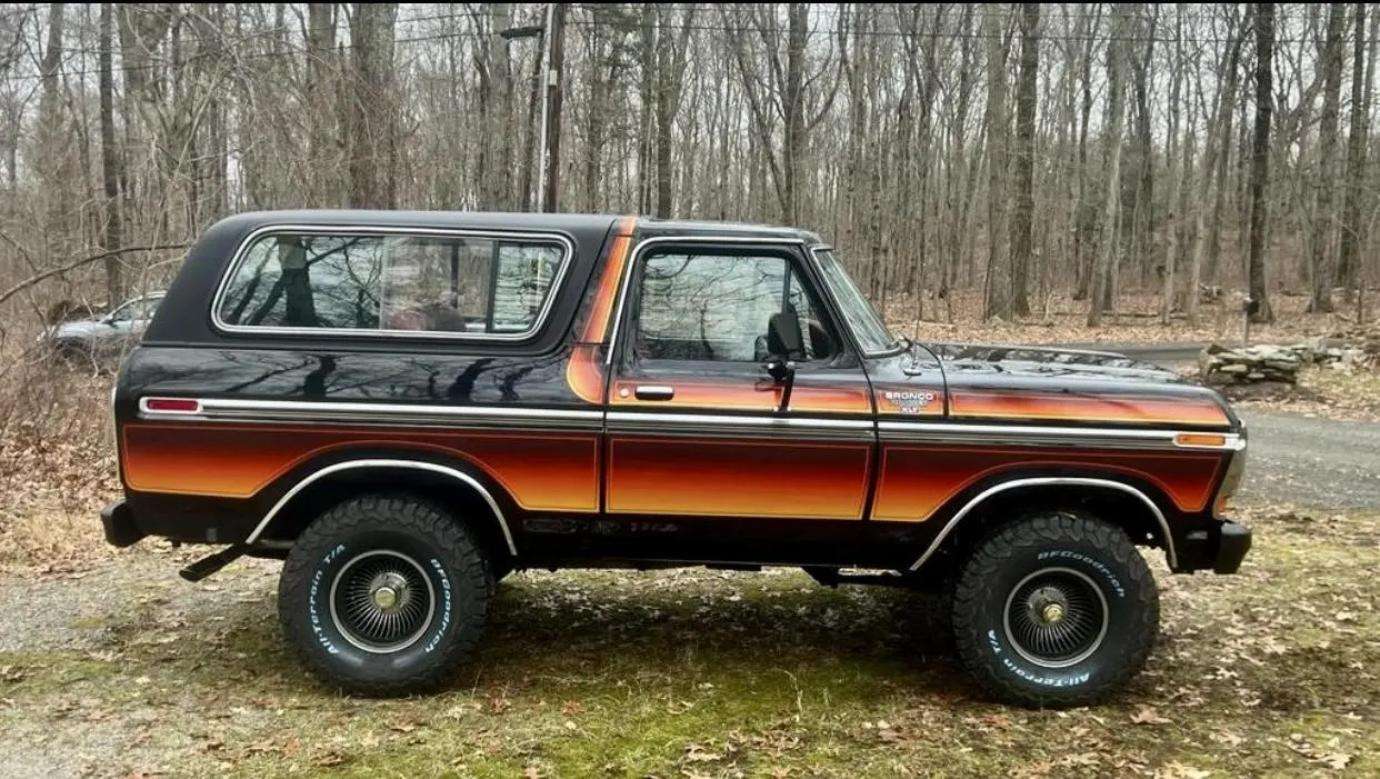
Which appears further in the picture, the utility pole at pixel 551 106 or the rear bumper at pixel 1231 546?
the utility pole at pixel 551 106

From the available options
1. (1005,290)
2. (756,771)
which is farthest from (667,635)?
(1005,290)

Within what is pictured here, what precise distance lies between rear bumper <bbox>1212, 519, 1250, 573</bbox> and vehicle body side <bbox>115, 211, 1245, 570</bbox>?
3 centimetres

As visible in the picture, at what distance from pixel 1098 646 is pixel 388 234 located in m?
3.50

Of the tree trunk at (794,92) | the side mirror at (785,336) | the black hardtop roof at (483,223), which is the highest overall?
the tree trunk at (794,92)

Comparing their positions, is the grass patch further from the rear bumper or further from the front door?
the front door

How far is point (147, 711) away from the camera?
4.10m

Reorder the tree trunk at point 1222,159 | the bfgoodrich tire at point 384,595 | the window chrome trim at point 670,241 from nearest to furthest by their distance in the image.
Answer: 1. the bfgoodrich tire at point 384,595
2. the window chrome trim at point 670,241
3. the tree trunk at point 1222,159

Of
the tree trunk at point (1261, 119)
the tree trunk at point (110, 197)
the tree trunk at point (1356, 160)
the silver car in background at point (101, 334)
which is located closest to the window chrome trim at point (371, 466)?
the silver car in background at point (101, 334)

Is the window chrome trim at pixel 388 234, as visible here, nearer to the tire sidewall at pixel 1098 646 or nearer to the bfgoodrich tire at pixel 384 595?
the bfgoodrich tire at pixel 384 595

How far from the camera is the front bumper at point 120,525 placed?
4.21 m

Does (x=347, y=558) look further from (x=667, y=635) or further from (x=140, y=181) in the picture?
(x=140, y=181)

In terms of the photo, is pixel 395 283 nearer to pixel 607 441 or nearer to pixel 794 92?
pixel 607 441

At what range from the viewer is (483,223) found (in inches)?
171

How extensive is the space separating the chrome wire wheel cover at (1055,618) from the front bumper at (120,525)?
374 centimetres
